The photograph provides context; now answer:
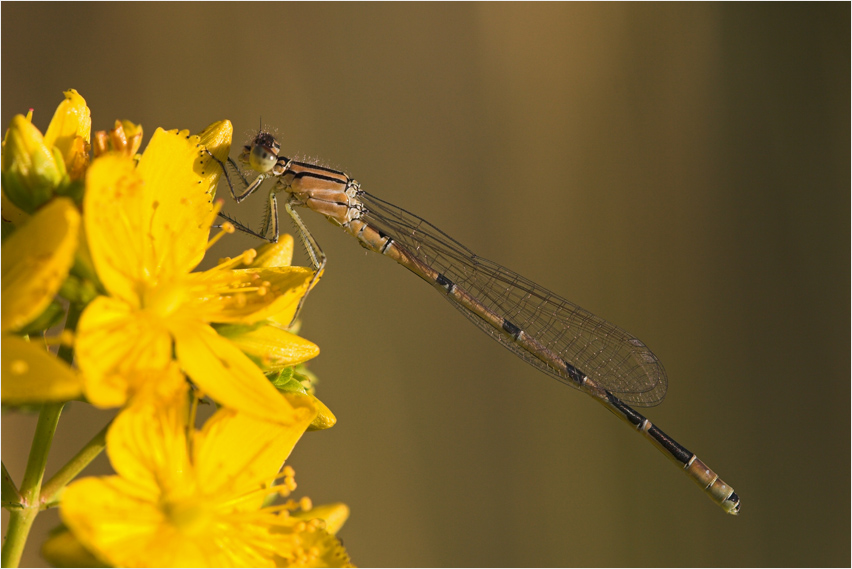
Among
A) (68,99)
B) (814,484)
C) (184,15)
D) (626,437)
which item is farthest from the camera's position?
(626,437)

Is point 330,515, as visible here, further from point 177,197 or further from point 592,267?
point 592,267

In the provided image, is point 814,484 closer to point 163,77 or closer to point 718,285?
point 718,285

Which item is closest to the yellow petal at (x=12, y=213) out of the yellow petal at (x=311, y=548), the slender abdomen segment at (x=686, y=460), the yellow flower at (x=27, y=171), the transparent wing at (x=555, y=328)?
the yellow flower at (x=27, y=171)

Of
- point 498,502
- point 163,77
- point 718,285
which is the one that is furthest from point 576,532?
point 163,77

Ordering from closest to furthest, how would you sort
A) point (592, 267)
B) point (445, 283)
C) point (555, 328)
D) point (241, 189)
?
point (241, 189) → point (445, 283) → point (555, 328) → point (592, 267)

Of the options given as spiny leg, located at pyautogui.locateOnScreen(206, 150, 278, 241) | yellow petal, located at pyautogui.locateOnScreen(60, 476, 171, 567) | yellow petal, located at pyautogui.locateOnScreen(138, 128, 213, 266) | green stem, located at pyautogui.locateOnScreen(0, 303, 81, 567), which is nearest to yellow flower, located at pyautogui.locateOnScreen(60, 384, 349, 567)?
yellow petal, located at pyautogui.locateOnScreen(60, 476, 171, 567)

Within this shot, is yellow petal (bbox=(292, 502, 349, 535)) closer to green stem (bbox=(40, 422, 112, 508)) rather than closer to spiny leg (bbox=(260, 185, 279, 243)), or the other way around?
green stem (bbox=(40, 422, 112, 508))

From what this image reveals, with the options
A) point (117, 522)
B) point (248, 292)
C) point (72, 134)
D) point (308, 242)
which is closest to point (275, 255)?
point (248, 292)

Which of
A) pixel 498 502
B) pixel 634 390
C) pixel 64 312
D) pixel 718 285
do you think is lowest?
pixel 498 502
